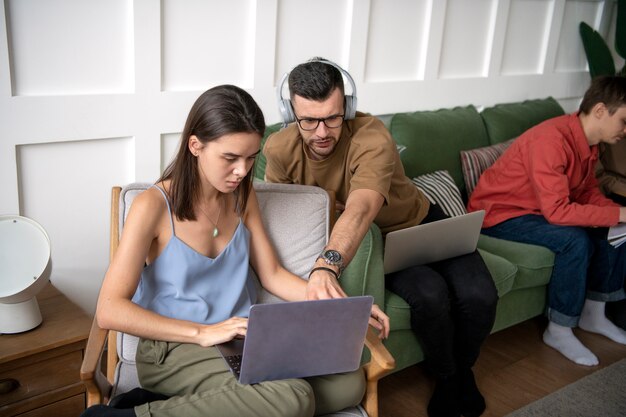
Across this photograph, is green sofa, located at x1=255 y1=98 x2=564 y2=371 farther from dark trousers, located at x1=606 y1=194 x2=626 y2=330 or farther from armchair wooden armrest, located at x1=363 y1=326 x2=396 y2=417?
dark trousers, located at x1=606 y1=194 x2=626 y2=330

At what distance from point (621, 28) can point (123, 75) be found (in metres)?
2.90

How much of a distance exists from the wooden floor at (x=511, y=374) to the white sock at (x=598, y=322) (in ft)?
0.10

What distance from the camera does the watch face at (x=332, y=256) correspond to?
5.16 feet

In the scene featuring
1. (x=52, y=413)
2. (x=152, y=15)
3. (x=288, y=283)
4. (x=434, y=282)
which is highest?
(x=152, y=15)

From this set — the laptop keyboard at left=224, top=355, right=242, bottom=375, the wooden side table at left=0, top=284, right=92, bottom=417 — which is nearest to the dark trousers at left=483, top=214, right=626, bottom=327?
the laptop keyboard at left=224, top=355, right=242, bottom=375

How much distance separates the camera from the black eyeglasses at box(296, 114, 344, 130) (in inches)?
68.4

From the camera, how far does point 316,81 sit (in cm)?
170

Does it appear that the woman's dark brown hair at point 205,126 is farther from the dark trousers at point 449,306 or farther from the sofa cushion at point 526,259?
the sofa cushion at point 526,259

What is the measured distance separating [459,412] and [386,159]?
2.96 feet

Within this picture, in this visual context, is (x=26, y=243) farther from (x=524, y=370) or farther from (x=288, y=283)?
(x=524, y=370)

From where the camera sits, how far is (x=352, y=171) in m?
1.89

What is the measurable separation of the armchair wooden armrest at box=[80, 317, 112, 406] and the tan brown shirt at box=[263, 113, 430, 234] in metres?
0.78

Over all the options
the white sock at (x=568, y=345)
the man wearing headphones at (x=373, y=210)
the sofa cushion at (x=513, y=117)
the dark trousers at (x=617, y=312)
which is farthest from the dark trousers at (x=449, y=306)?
the sofa cushion at (x=513, y=117)

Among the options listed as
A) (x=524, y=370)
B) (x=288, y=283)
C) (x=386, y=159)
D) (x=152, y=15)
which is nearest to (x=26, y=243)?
(x=288, y=283)
